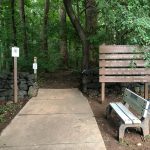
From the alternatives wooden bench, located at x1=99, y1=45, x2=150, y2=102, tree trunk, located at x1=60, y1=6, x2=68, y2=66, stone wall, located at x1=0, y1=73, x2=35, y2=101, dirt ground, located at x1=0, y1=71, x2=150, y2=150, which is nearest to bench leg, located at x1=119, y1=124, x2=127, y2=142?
dirt ground, located at x1=0, y1=71, x2=150, y2=150

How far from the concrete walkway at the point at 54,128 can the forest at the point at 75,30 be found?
2392mm

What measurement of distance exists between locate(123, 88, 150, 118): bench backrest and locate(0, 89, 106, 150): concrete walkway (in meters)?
0.87

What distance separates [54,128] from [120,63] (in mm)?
3590

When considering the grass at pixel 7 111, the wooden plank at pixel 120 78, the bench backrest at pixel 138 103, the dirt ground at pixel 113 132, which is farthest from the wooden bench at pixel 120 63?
the grass at pixel 7 111

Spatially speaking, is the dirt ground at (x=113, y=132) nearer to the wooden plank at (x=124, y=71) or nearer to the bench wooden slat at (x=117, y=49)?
the wooden plank at (x=124, y=71)

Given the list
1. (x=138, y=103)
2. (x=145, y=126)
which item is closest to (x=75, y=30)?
(x=138, y=103)

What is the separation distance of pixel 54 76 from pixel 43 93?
4768 mm

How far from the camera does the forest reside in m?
8.83

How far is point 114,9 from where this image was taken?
9148 mm

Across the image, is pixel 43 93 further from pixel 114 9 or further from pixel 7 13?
pixel 7 13

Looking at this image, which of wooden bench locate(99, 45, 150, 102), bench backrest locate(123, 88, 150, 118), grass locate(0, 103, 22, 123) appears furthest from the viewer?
wooden bench locate(99, 45, 150, 102)

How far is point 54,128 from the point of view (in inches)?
270

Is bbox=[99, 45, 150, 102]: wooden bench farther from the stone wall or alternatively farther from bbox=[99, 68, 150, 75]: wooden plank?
the stone wall

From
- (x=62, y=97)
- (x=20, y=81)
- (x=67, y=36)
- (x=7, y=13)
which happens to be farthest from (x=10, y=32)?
(x=62, y=97)
